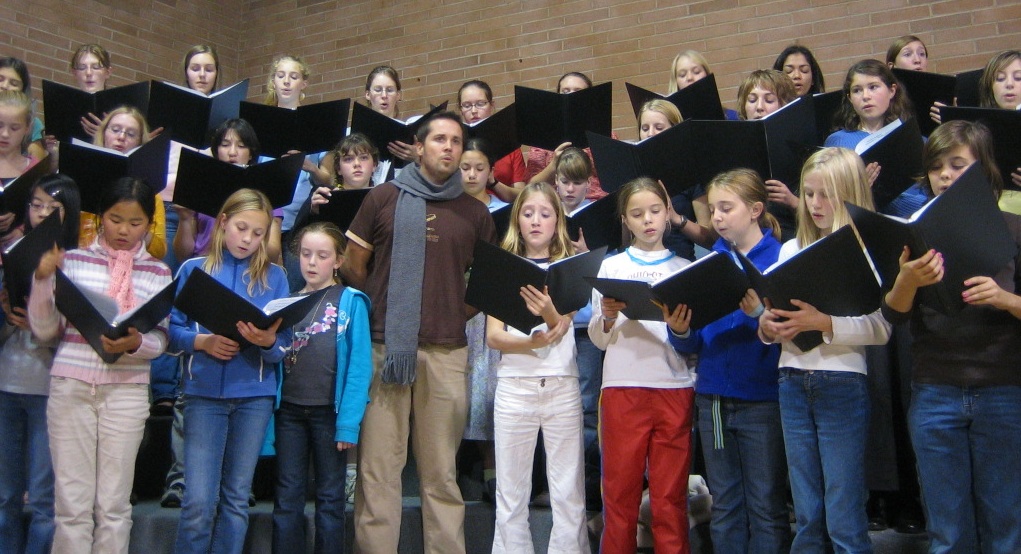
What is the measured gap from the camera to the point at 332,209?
11.9 ft

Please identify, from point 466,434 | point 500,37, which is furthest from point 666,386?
point 500,37

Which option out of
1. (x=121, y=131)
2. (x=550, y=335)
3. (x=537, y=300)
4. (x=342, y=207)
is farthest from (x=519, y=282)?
(x=121, y=131)

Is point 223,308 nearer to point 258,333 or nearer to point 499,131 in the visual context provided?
point 258,333

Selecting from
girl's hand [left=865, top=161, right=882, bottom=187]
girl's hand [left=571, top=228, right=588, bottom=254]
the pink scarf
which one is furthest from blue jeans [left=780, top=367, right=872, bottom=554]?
the pink scarf

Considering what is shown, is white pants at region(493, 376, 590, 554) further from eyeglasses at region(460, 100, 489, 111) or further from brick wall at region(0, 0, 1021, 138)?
brick wall at region(0, 0, 1021, 138)

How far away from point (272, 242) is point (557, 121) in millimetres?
1299

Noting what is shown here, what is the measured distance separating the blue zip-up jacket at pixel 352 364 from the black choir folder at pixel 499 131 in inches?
40.5

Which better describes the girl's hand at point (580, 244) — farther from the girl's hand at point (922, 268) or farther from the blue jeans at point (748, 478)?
the girl's hand at point (922, 268)

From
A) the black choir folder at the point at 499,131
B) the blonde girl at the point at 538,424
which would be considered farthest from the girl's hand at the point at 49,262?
the black choir folder at the point at 499,131

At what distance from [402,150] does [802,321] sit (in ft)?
7.47

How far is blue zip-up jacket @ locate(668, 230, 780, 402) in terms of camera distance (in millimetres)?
2814

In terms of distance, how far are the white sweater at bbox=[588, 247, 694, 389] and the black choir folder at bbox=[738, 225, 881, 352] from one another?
1.66ft

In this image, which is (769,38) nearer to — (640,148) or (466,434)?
(640,148)

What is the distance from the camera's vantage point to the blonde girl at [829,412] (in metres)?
2.49
